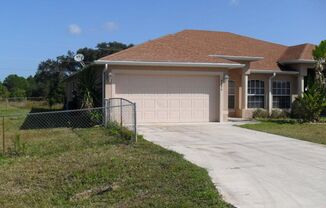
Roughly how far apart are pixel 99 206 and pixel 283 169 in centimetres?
414

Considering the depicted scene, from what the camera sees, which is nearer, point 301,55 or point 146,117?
point 146,117

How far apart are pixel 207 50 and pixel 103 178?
15.4m

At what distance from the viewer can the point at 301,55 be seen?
2505 centimetres

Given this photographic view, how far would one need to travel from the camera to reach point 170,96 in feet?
64.4

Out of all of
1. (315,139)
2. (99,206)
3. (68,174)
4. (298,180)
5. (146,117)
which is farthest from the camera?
(146,117)

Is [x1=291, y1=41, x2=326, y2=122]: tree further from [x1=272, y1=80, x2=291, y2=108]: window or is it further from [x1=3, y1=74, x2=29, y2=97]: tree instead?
[x1=3, y1=74, x2=29, y2=97]: tree

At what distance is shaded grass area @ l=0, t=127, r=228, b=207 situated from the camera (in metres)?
7.09

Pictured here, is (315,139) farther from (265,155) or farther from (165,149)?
(165,149)

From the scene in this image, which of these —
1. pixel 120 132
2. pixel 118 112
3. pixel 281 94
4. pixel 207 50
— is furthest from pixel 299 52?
pixel 120 132

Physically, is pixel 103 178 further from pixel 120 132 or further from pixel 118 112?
pixel 118 112

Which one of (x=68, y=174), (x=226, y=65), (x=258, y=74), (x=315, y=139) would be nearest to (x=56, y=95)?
(x=258, y=74)

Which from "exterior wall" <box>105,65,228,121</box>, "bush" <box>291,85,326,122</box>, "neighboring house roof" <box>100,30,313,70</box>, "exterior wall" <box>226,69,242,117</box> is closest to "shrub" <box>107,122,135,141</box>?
"exterior wall" <box>105,65,228,121</box>

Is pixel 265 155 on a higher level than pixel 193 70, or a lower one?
lower

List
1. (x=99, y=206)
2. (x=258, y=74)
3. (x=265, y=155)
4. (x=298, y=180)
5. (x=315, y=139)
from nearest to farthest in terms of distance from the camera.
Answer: (x=99, y=206) → (x=298, y=180) → (x=265, y=155) → (x=315, y=139) → (x=258, y=74)
